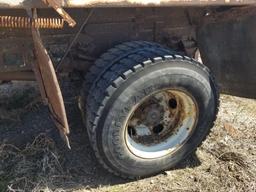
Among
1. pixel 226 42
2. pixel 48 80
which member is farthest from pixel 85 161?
pixel 226 42

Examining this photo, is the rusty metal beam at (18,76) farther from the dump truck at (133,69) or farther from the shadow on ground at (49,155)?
the shadow on ground at (49,155)

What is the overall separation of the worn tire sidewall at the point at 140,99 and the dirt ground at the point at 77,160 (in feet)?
0.45

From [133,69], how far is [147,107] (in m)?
0.52

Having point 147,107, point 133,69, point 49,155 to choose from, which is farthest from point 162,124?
point 49,155

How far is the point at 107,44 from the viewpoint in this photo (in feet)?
12.8

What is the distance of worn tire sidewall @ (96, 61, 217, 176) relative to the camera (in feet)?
11.5

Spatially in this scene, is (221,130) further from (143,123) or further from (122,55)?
(122,55)

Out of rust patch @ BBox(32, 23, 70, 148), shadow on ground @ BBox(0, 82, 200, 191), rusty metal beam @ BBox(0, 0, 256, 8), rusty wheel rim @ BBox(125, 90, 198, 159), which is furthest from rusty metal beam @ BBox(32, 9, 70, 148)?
rusty wheel rim @ BBox(125, 90, 198, 159)

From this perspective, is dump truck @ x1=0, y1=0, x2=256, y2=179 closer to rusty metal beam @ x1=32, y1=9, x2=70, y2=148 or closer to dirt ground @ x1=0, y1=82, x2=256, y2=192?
rusty metal beam @ x1=32, y1=9, x2=70, y2=148

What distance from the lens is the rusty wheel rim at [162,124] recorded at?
3.89 meters

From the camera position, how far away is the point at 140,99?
11.8 feet

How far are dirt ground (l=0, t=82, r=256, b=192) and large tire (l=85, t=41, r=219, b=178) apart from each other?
0.49ft

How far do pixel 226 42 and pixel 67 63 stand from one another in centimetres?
150

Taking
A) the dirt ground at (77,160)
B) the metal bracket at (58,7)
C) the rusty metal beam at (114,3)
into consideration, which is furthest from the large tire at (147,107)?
the metal bracket at (58,7)
